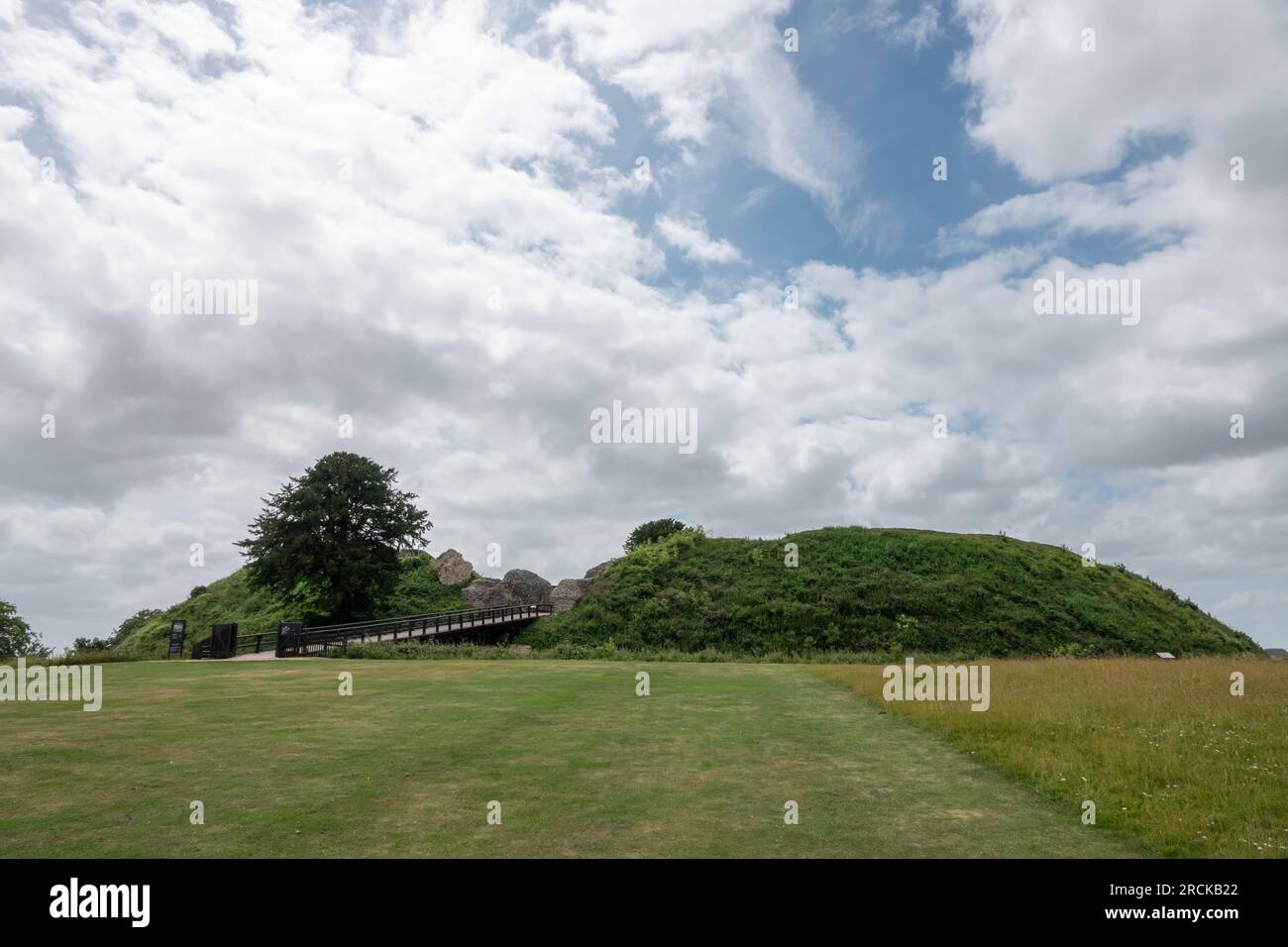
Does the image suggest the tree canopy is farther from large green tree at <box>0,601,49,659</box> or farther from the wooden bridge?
large green tree at <box>0,601,49,659</box>

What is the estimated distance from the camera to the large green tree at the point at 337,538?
42688mm

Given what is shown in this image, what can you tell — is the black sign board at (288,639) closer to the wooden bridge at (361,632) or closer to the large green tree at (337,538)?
the wooden bridge at (361,632)

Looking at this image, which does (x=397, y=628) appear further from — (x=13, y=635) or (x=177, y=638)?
(x=13, y=635)

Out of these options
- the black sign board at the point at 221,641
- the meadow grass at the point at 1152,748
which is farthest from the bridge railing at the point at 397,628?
the meadow grass at the point at 1152,748

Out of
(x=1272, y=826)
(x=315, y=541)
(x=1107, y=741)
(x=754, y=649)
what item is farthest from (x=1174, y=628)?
(x=315, y=541)

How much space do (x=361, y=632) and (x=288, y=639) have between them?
4.23 metres

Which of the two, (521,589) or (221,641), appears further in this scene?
(521,589)

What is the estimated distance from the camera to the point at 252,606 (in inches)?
1976

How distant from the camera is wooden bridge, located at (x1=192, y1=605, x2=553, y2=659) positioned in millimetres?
31078

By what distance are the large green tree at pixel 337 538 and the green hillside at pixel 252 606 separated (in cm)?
214

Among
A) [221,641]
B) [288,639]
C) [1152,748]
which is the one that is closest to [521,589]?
[288,639]

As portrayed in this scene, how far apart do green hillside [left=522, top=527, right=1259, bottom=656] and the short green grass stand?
2388 cm
